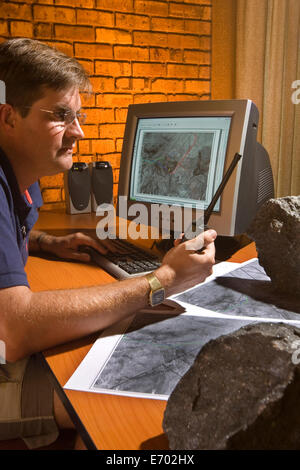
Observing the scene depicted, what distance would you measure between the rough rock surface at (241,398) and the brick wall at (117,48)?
187 centimetres

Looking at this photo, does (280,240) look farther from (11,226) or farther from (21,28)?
(21,28)

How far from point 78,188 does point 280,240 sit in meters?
1.23

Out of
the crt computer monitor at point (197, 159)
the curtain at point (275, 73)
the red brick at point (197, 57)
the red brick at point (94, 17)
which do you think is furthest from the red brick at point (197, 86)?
the crt computer monitor at point (197, 159)

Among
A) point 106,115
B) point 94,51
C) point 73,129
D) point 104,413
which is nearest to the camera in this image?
point 104,413

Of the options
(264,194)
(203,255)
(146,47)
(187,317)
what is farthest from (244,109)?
(146,47)

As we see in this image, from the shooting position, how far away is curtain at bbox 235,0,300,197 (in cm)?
215

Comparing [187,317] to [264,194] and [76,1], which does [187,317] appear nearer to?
[264,194]

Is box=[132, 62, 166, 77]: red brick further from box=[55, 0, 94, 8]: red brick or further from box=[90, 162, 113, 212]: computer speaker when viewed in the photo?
box=[90, 162, 113, 212]: computer speaker

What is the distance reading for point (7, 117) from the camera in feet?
3.35

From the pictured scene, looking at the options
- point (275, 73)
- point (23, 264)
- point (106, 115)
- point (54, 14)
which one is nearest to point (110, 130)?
point (106, 115)

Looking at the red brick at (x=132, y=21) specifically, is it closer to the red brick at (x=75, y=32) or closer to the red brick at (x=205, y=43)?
the red brick at (x=75, y=32)

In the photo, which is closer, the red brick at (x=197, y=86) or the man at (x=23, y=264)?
the man at (x=23, y=264)

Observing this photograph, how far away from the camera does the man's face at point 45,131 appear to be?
102cm

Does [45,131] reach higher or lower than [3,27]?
lower
